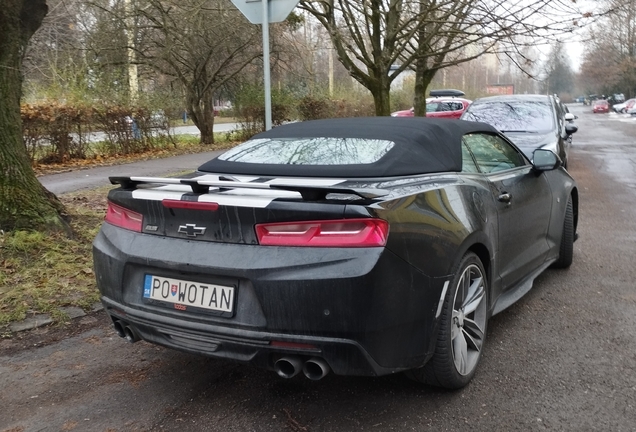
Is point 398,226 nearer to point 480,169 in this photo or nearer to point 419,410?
point 419,410

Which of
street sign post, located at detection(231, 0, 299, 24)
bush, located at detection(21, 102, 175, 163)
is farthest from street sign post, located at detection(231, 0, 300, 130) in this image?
bush, located at detection(21, 102, 175, 163)

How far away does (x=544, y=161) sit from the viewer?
4.49 meters

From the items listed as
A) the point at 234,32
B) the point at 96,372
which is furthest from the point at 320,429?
the point at 234,32

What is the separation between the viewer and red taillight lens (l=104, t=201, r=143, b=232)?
310 centimetres

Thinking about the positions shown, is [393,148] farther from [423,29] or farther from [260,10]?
[423,29]

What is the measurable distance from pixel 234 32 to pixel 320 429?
58.6 ft

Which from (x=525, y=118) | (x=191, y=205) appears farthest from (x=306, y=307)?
(x=525, y=118)

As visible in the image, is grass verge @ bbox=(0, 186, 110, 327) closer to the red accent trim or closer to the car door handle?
the red accent trim

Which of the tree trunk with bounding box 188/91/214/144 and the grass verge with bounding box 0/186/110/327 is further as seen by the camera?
the tree trunk with bounding box 188/91/214/144

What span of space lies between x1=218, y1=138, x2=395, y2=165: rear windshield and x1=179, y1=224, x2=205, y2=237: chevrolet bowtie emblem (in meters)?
0.89

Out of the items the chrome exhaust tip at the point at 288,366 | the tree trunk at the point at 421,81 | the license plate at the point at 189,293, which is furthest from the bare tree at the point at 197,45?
the chrome exhaust tip at the point at 288,366

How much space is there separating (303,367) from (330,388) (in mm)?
649

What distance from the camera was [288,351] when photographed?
104 inches

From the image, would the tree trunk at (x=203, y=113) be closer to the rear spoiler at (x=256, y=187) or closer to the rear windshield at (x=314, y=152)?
the rear windshield at (x=314, y=152)
